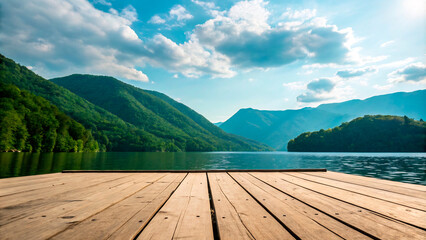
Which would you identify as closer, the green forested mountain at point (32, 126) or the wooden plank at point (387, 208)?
the wooden plank at point (387, 208)

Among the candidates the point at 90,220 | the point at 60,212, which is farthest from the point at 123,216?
the point at 60,212

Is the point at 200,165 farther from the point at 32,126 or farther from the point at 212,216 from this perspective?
the point at 32,126

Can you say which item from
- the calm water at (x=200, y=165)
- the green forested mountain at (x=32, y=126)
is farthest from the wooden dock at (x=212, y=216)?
the green forested mountain at (x=32, y=126)

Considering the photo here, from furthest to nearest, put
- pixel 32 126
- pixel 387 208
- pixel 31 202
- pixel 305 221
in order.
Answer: pixel 32 126 → pixel 31 202 → pixel 387 208 → pixel 305 221

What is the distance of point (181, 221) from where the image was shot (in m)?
2.23

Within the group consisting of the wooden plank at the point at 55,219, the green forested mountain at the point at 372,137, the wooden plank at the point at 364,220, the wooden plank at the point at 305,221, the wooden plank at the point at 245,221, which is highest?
the green forested mountain at the point at 372,137

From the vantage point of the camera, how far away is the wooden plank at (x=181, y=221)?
6.12 feet

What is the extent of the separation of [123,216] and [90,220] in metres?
0.32

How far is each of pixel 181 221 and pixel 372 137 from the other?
5993 inches

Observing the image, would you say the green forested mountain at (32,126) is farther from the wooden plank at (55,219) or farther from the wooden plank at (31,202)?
the wooden plank at (55,219)

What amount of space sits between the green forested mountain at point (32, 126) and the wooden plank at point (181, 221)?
238 ft

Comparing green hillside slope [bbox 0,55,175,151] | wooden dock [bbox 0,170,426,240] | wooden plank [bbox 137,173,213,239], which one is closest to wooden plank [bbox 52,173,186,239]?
wooden dock [bbox 0,170,426,240]

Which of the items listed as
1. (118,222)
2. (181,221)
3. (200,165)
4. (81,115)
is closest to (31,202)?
(118,222)

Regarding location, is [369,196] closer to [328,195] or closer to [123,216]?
[328,195]
